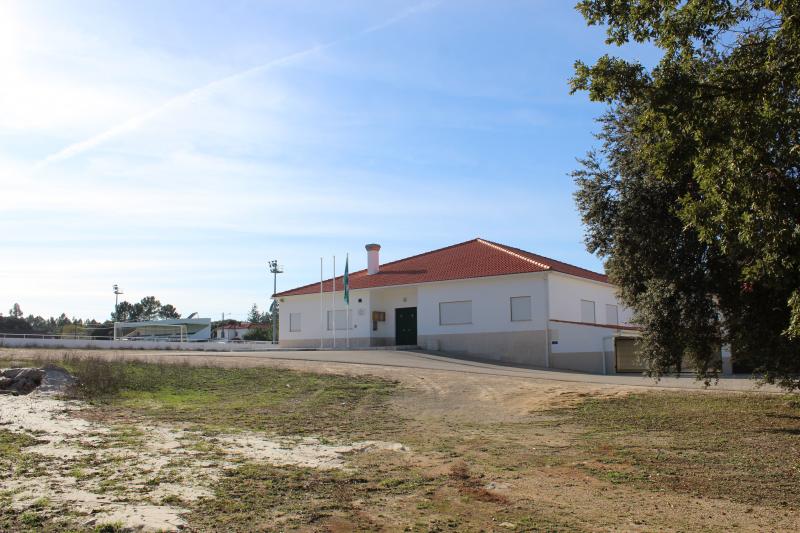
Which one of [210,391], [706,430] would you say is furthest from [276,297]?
[706,430]

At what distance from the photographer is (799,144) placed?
29.6 feet

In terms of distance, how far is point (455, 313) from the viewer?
35.4 meters

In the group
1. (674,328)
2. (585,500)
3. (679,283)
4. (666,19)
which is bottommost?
(585,500)

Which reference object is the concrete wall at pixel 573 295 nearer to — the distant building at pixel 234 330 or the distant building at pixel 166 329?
the distant building at pixel 166 329

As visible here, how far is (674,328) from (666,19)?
665cm

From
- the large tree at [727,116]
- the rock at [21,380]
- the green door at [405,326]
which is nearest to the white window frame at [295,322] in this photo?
the green door at [405,326]

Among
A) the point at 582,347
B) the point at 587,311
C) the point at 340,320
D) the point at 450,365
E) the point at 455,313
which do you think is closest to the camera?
the point at 450,365

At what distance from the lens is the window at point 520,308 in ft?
108

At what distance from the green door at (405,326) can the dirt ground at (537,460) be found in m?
17.8

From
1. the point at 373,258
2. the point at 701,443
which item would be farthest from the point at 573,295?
the point at 701,443

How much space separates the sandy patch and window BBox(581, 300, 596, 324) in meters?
26.5

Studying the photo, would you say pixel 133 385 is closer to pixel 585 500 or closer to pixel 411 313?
pixel 585 500

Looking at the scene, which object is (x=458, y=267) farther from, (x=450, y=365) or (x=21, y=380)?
(x=21, y=380)

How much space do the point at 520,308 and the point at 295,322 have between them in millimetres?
15572
